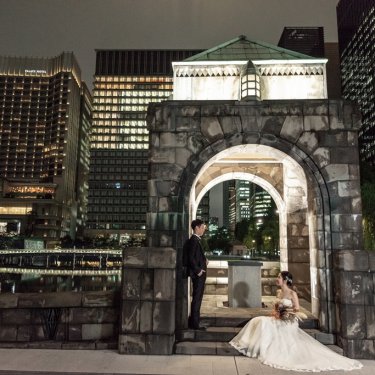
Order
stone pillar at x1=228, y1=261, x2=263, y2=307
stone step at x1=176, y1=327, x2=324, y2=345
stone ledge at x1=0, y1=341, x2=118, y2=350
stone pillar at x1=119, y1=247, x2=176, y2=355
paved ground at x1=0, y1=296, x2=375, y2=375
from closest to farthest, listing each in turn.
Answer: paved ground at x1=0, y1=296, x2=375, y2=375
stone pillar at x1=119, y1=247, x2=176, y2=355
stone ledge at x1=0, y1=341, x2=118, y2=350
stone step at x1=176, y1=327, x2=324, y2=345
stone pillar at x1=228, y1=261, x2=263, y2=307

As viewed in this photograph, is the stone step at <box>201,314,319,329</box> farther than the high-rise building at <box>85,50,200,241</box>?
No

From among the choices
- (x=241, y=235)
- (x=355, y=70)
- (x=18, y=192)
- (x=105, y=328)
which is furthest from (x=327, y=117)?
(x=355, y=70)

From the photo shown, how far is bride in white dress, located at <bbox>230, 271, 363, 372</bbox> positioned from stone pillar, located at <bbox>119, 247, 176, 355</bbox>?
1348 millimetres

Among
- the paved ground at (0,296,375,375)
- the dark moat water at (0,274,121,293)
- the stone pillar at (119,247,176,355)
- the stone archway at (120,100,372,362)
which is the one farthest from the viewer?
the dark moat water at (0,274,121,293)

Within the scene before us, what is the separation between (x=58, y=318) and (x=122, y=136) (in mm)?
130265

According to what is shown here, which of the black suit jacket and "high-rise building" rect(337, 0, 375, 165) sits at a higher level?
"high-rise building" rect(337, 0, 375, 165)

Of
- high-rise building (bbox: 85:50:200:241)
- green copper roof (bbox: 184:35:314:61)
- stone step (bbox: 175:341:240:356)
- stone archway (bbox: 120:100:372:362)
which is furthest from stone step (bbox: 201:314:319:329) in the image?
high-rise building (bbox: 85:50:200:241)

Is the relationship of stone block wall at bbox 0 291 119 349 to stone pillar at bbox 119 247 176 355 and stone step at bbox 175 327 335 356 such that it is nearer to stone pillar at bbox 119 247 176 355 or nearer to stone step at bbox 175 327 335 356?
stone pillar at bbox 119 247 176 355

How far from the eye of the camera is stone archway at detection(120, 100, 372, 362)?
6.73m

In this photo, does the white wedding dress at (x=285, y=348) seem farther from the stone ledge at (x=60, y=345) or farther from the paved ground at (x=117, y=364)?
the stone ledge at (x=60, y=345)

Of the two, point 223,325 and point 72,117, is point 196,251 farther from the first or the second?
point 72,117

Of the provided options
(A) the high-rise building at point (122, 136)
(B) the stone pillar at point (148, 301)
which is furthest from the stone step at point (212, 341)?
(A) the high-rise building at point (122, 136)

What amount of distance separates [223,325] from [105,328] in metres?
2.44

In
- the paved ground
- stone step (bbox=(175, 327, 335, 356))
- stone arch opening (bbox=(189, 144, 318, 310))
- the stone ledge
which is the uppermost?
stone arch opening (bbox=(189, 144, 318, 310))
